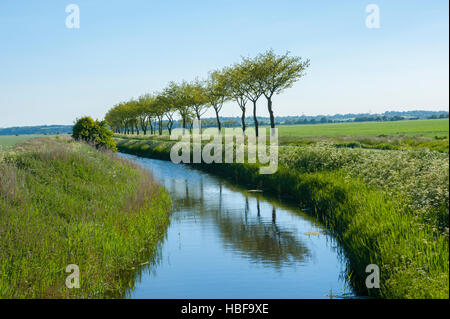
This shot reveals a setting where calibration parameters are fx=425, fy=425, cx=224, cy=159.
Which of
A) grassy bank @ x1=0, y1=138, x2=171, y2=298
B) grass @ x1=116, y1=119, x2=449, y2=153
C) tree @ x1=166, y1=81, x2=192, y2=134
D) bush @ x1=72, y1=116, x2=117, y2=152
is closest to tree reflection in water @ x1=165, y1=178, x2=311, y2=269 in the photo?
grassy bank @ x1=0, y1=138, x2=171, y2=298

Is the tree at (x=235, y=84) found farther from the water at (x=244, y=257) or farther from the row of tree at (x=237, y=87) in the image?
the water at (x=244, y=257)

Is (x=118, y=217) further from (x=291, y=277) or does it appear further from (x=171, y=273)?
(x=291, y=277)

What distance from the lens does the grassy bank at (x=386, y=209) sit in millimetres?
8062

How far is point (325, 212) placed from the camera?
678 inches

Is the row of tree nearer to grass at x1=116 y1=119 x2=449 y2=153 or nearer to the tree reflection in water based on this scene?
grass at x1=116 y1=119 x2=449 y2=153

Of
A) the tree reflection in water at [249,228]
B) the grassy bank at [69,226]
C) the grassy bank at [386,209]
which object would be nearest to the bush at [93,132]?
the tree reflection in water at [249,228]

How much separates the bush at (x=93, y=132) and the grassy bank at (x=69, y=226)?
50.3ft

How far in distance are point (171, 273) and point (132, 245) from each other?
1.63 m

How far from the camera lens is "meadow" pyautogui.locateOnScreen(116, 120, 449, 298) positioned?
26.5ft

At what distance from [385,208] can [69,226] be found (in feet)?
28.3

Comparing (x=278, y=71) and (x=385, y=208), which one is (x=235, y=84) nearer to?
(x=278, y=71)

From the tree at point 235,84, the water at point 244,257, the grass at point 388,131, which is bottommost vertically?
the water at point 244,257
